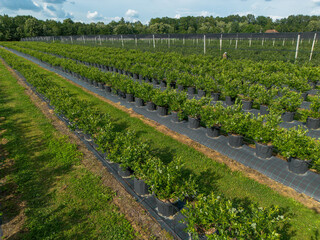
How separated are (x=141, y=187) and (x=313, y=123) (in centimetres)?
723

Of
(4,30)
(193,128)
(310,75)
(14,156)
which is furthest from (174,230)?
(4,30)

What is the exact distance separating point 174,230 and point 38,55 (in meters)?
Answer: 33.7

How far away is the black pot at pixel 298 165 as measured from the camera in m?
5.96

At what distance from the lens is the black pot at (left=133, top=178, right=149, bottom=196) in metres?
5.68

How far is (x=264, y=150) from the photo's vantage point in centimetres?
685

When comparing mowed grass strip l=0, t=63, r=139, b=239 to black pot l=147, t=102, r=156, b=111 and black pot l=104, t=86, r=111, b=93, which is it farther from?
black pot l=104, t=86, r=111, b=93

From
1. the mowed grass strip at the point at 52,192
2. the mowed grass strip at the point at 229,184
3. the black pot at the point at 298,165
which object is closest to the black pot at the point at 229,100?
the mowed grass strip at the point at 229,184

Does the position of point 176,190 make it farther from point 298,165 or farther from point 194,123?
point 194,123

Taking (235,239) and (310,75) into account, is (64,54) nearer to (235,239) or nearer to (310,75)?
(310,75)

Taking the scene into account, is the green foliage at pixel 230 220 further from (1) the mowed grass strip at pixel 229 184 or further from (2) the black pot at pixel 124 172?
(2) the black pot at pixel 124 172

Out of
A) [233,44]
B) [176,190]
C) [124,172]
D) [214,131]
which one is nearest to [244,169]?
[214,131]

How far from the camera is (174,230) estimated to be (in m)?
4.71

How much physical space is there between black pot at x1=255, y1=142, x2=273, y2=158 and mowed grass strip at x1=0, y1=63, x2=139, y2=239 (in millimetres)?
4721

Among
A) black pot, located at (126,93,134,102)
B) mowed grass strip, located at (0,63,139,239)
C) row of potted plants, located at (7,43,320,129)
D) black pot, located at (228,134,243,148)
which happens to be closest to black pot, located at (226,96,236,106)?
row of potted plants, located at (7,43,320,129)
